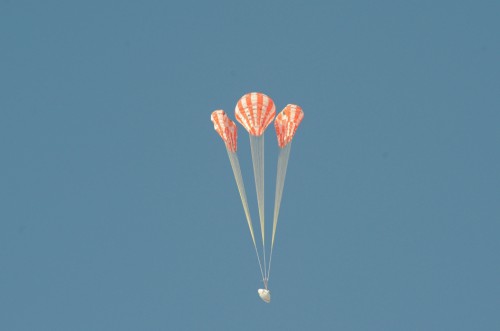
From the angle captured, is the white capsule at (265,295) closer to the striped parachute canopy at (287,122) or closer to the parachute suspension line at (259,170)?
the parachute suspension line at (259,170)

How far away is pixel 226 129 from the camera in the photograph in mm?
31672

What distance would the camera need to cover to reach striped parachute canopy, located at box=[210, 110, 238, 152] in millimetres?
31594

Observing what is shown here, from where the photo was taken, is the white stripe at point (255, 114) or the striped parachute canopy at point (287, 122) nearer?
the white stripe at point (255, 114)

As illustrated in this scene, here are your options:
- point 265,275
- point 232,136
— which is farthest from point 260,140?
point 265,275

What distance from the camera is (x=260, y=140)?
3088 centimetres

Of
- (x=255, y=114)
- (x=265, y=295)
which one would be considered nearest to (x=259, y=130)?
(x=255, y=114)

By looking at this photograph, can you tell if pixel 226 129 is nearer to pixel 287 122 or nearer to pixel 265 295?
pixel 287 122

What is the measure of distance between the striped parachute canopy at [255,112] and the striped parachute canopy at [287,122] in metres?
0.74

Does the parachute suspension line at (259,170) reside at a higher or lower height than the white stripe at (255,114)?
lower

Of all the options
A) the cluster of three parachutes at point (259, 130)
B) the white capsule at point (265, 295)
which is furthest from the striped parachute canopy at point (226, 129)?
the white capsule at point (265, 295)

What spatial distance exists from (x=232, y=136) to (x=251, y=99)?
186 centimetres

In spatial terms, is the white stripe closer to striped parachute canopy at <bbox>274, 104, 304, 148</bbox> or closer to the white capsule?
striped parachute canopy at <bbox>274, 104, 304, 148</bbox>

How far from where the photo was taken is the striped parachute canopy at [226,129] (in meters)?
31.6

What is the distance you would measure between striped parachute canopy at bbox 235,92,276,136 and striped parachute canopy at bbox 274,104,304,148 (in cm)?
74
